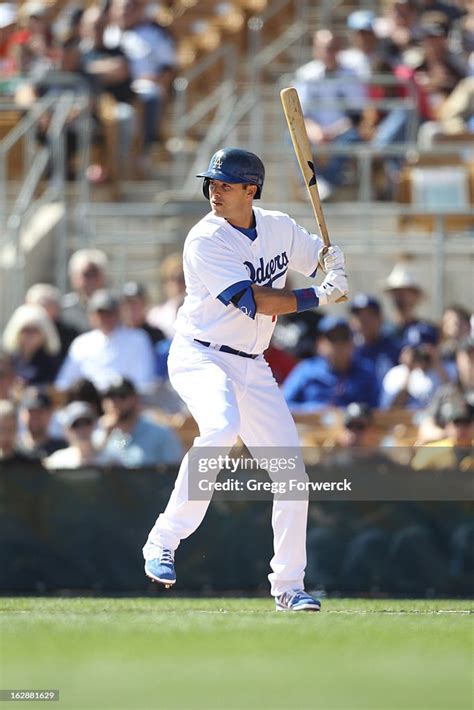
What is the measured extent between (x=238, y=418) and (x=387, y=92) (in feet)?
21.9

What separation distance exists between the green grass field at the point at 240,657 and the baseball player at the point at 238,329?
303mm

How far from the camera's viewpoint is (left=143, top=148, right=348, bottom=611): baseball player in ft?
22.0

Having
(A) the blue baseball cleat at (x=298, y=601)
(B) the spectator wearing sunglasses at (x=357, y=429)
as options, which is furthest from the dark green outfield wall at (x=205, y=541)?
(A) the blue baseball cleat at (x=298, y=601)

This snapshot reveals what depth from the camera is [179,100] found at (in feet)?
44.8

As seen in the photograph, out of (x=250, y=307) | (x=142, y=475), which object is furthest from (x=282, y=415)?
(x=142, y=475)

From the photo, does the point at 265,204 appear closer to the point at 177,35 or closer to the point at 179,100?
the point at 179,100

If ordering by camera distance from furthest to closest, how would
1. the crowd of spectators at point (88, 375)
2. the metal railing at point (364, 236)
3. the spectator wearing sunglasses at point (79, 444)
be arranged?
1. the metal railing at point (364, 236)
2. the crowd of spectators at point (88, 375)
3. the spectator wearing sunglasses at point (79, 444)

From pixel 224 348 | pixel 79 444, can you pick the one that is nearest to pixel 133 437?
pixel 79 444

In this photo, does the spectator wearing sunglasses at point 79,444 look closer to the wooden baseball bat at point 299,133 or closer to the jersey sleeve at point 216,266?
the jersey sleeve at point 216,266

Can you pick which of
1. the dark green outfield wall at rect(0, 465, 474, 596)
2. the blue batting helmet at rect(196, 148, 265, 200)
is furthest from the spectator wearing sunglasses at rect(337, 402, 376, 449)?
the blue batting helmet at rect(196, 148, 265, 200)

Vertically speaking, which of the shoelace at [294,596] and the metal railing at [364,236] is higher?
the metal railing at [364,236]

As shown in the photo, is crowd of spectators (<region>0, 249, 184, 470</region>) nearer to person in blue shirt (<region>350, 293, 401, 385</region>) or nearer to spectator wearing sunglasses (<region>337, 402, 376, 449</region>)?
spectator wearing sunglasses (<region>337, 402, 376, 449</region>)

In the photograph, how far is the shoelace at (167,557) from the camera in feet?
22.3

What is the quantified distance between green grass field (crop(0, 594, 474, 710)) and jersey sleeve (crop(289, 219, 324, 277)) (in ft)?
5.06
